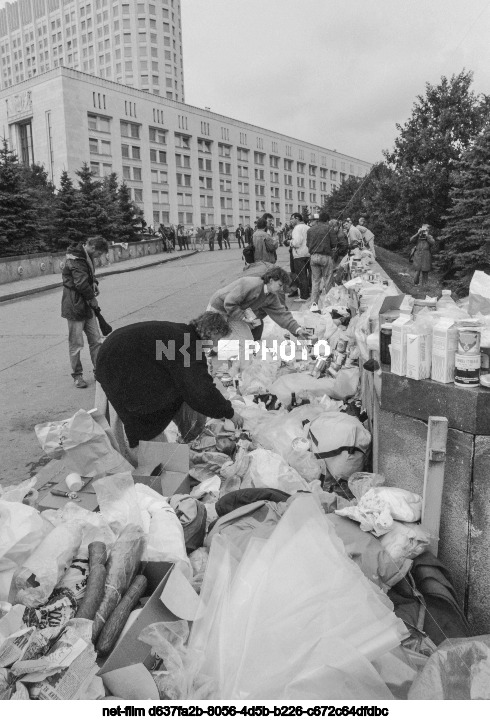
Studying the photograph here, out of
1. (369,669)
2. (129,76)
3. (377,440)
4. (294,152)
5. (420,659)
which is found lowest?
(420,659)

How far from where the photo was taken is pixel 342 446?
359 cm

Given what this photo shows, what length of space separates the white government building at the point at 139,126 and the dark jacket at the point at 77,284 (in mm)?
52243

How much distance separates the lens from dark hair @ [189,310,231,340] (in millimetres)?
3438

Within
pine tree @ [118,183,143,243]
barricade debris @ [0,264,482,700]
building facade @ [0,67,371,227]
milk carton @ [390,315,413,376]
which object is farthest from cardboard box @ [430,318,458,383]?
building facade @ [0,67,371,227]

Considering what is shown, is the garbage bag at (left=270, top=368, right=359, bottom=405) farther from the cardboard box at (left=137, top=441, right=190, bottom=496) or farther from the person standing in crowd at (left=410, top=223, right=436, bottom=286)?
the person standing in crowd at (left=410, top=223, right=436, bottom=286)

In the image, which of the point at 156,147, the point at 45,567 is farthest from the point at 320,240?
the point at 156,147

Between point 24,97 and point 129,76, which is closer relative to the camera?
point 24,97

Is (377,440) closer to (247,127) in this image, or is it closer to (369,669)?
(369,669)

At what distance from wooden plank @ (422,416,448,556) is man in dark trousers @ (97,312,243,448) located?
54.2 inches

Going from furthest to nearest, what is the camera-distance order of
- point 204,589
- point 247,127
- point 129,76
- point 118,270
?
point 129,76 < point 247,127 < point 118,270 < point 204,589

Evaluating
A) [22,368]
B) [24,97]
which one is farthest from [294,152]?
[22,368]

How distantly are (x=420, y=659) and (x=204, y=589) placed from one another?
827 millimetres

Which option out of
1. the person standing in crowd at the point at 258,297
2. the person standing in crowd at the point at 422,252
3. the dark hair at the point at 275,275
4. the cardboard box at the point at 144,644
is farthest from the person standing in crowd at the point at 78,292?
the person standing in crowd at the point at 422,252

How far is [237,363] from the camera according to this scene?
21.1 feet
